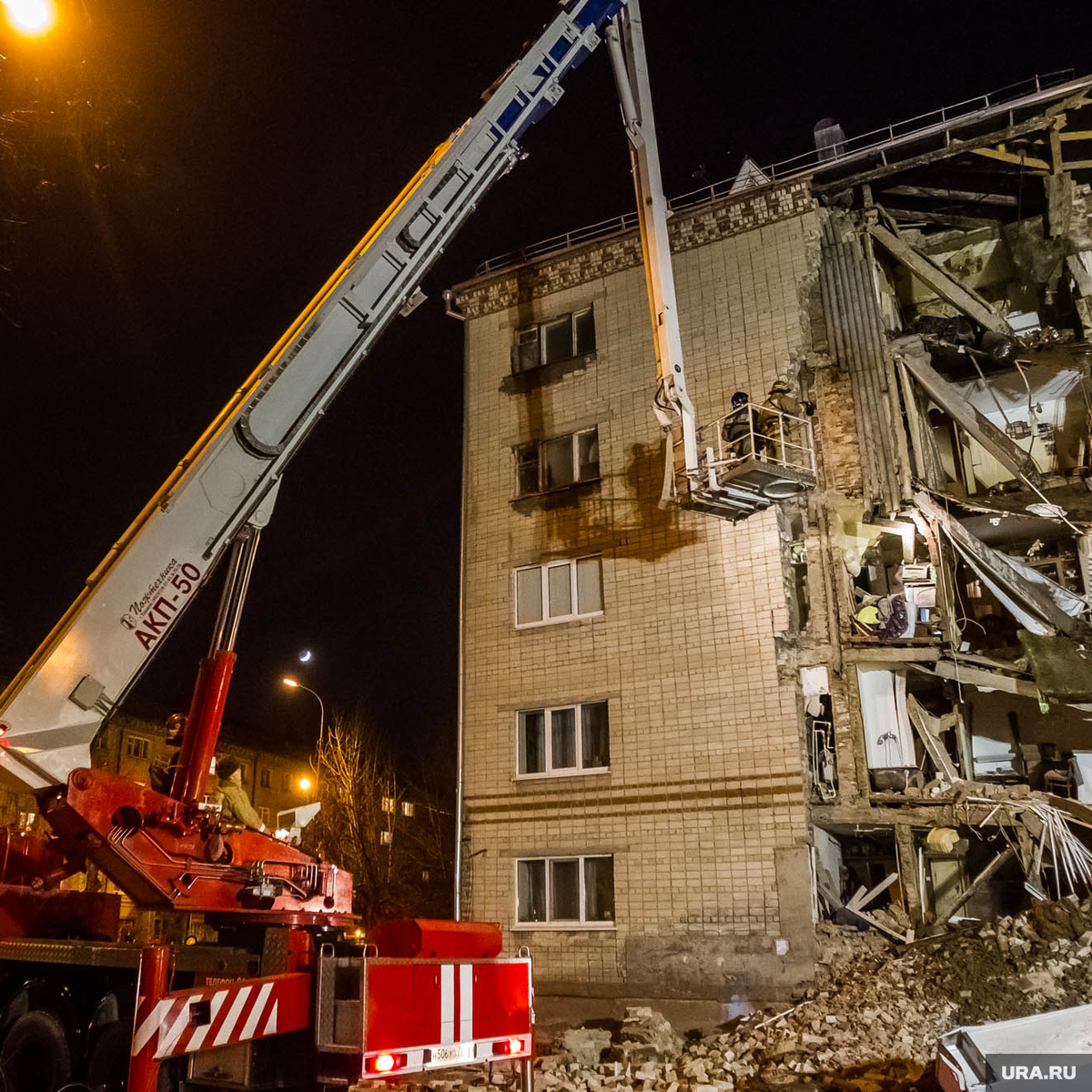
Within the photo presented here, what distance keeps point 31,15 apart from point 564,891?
13.0m

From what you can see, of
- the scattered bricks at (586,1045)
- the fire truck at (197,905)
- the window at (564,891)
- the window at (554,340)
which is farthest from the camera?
the window at (554,340)

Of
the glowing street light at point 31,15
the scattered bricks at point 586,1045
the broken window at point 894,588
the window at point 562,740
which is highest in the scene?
the glowing street light at point 31,15

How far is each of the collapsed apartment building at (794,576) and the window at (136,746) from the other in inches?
1179

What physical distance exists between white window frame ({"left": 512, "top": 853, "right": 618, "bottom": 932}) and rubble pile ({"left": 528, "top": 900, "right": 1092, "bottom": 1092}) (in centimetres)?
202

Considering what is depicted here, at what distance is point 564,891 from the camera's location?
14.7m

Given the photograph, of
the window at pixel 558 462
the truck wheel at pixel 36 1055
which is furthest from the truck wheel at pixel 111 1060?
the window at pixel 558 462

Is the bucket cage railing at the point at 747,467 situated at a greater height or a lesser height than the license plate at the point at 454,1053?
greater

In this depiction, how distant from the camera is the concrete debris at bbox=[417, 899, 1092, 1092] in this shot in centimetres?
953

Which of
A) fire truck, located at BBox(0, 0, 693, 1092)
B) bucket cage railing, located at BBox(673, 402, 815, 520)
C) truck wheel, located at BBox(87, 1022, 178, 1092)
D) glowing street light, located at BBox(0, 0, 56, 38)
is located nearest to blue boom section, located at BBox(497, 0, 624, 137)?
fire truck, located at BBox(0, 0, 693, 1092)

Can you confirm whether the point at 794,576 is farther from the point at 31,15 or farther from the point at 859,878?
the point at 31,15

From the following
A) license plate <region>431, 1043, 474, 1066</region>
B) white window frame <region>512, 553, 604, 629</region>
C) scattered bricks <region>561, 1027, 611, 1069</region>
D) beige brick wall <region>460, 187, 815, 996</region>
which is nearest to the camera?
license plate <region>431, 1043, 474, 1066</region>

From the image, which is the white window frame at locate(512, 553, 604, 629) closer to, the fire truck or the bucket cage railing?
the bucket cage railing

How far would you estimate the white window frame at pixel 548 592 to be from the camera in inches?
626

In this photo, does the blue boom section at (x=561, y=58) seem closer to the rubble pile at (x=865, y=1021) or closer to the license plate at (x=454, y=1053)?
the license plate at (x=454, y=1053)
